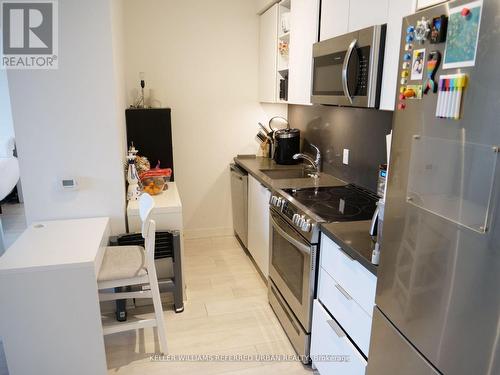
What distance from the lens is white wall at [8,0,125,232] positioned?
7.18 ft

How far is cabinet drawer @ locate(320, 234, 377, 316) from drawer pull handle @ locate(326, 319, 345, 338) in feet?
0.70

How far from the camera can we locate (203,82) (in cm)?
370

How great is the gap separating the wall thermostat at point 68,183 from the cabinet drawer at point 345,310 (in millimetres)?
1687

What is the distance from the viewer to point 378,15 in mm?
1690

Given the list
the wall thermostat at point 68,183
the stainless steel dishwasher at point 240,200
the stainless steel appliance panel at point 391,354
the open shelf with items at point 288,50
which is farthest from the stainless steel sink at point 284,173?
the stainless steel appliance panel at point 391,354

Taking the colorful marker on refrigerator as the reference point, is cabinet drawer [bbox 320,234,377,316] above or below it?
below

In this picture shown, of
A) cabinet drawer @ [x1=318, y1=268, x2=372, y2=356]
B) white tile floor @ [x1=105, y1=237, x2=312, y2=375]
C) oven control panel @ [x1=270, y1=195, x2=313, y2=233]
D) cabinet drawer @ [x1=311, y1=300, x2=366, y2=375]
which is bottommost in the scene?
white tile floor @ [x1=105, y1=237, x2=312, y2=375]

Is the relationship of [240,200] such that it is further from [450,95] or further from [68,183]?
[450,95]

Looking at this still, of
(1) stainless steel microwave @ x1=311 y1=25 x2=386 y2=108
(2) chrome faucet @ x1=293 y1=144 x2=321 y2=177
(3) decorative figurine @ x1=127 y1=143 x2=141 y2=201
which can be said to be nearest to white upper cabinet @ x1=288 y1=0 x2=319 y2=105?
(1) stainless steel microwave @ x1=311 y1=25 x2=386 y2=108

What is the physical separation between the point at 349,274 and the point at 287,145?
1.91m

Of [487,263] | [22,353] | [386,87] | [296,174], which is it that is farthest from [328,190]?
[22,353]

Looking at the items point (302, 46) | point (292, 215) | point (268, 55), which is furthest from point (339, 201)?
point (268, 55)

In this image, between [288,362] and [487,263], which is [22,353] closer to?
[288,362]

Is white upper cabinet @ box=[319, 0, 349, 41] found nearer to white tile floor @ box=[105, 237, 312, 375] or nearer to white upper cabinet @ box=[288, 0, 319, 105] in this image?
white upper cabinet @ box=[288, 0, 319, 105]
